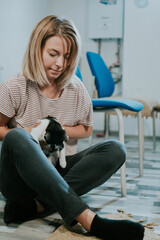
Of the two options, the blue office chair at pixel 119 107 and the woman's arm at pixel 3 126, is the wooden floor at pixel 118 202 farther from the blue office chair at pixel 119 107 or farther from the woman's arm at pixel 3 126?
the woman's arm at pixel 3 126

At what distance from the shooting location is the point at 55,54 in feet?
3.64

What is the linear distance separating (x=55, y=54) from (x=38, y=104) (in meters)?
0.21

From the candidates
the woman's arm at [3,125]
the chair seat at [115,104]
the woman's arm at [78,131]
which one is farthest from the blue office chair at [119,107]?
the woman's arm at [3,125]

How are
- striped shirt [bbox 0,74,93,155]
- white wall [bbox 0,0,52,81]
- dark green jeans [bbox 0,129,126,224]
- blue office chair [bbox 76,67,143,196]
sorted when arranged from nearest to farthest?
dark green jeans [bbox 0,129,126,224], striped shirt [bbox 0,74,93,155], blue office chair [bbox 76,67,143,196], white wall [bbox 0,0,52,81]

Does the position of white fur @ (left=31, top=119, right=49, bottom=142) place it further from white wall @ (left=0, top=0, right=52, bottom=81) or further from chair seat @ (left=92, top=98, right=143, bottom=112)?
white wall @ (left=0, top=0, right=52, bottom=81)

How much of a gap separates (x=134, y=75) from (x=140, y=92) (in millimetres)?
227

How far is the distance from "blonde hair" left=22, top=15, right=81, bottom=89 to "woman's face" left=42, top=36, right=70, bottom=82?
0.06ft

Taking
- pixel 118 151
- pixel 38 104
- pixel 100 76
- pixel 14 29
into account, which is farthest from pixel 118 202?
pixel 14 29

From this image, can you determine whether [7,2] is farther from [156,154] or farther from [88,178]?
[88,178]

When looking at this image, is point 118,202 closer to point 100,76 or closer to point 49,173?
point 49,173

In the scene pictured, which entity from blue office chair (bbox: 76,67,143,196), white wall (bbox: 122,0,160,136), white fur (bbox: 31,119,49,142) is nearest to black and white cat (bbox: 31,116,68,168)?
white fur (bbox: 31,119,49,142)

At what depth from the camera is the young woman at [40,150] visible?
0.88 m

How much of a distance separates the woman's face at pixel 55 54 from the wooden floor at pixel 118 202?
1.88 feet

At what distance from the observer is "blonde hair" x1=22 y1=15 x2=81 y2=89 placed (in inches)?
43.2
